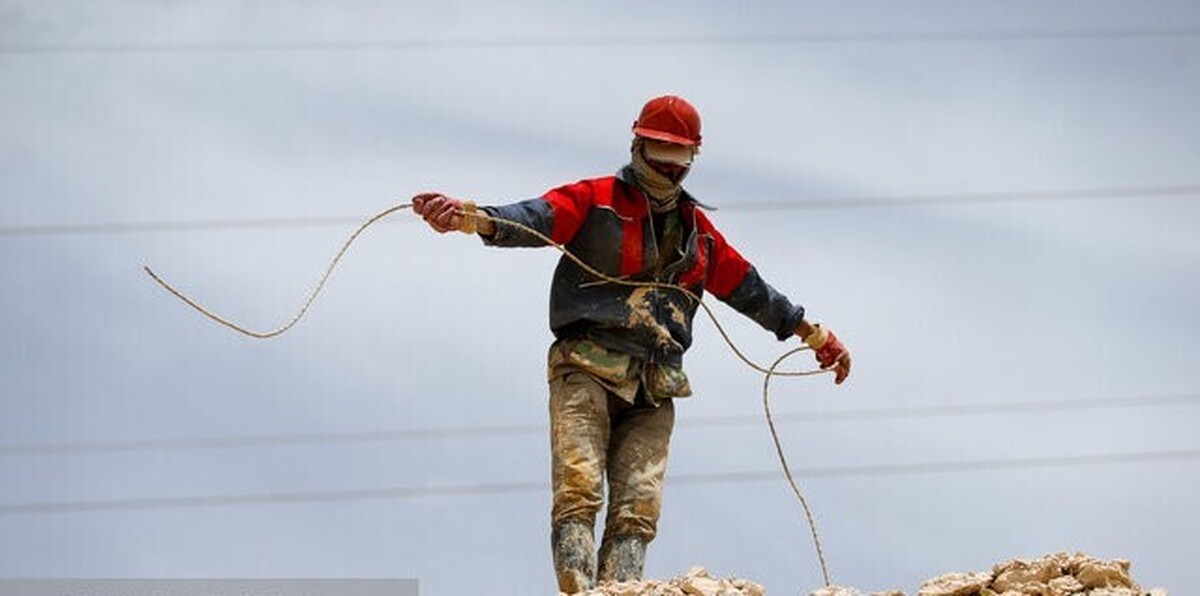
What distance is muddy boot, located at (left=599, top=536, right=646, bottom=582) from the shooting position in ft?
29.6

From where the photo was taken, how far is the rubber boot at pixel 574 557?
879cm

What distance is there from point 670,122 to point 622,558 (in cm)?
184

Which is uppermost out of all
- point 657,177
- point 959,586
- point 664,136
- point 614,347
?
point 664,136

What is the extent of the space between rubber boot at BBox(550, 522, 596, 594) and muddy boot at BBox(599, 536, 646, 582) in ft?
0.47

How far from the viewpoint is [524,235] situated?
898 cm

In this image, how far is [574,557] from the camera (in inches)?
347

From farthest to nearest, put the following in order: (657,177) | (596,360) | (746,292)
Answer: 1. (746,292)
2. (657,177)
3. (596,360)

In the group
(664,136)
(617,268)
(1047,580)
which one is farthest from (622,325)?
(1047,580)

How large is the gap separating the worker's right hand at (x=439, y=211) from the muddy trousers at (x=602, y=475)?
0.91 metres

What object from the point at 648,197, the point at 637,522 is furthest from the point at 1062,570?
the point at 648,197

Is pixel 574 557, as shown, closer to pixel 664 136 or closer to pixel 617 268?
pixel 617 268

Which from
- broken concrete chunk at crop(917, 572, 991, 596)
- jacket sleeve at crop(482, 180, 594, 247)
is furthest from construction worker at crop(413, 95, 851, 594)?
broken concrete chunk at crop(917, 572, 991, 596)

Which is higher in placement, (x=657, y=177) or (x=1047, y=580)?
(x=657, y=177)

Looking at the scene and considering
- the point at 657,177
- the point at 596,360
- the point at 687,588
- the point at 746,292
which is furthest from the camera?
the point at 746,292
